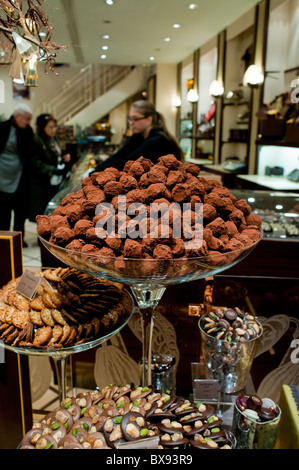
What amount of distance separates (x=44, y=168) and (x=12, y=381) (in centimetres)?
323

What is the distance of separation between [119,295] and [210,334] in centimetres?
33

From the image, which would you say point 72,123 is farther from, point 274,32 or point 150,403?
point 150,403

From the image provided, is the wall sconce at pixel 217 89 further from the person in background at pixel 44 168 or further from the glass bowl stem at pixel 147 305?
the glass bowl stem at pixel 147 305

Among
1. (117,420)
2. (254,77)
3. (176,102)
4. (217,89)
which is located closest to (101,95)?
(176,102)

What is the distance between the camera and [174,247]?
86 centimetres

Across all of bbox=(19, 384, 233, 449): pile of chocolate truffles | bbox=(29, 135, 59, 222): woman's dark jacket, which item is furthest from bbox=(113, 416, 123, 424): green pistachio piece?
bbox=(29, 135, 59, 222): woman's dark jacket

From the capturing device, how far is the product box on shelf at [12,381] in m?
1.30

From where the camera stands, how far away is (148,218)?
2.98 ft

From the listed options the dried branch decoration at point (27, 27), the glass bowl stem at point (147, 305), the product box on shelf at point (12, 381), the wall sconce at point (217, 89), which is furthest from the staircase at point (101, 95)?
the glass bowl stem at point (147, 305)

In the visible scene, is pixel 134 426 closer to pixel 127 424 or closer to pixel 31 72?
pixel 127 424

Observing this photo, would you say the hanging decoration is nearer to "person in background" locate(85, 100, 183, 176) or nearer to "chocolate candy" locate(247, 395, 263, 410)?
"person in background" locate(85, 100, 183, 176)

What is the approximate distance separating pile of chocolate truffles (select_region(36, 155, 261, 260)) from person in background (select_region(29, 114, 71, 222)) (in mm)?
3188

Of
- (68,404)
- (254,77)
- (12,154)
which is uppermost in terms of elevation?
(254,77)

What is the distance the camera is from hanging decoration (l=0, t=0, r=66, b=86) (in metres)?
1.20
